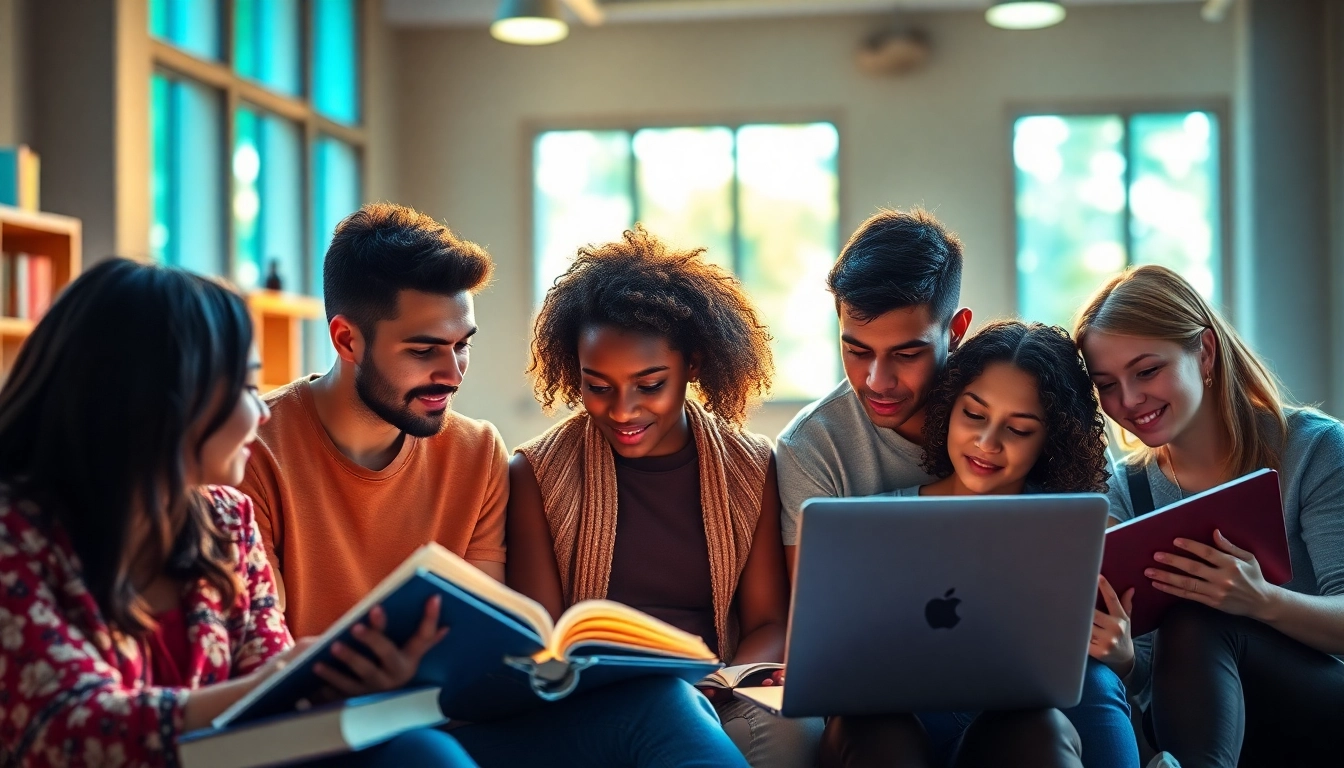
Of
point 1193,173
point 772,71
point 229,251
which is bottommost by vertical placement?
point 229,251

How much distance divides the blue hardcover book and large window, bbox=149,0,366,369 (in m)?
3.83

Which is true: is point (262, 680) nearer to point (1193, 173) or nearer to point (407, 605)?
point (407, 605)

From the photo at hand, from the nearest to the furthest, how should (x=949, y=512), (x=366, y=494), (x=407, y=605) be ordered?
(x=407, y=605) → (x=949, y=512) → (x=366, y=494)

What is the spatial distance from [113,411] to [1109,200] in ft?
22.5

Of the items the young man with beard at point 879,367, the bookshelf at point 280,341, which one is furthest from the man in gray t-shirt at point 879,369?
the bookshelf at point 280,341

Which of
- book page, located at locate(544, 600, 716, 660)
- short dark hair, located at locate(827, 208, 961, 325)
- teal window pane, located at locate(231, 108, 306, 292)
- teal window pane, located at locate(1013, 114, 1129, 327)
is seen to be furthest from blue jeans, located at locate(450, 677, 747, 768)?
teal window pane, located at locate(1013, 114, 1129, 327)

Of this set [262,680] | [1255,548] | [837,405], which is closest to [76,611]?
[262,680]

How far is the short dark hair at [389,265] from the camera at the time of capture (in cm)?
202

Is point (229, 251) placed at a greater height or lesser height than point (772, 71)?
lesser

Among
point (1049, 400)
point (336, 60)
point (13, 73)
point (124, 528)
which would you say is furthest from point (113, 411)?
point (336, 60)

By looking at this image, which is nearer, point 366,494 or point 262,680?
point 262,680

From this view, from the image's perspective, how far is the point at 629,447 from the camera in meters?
2.06

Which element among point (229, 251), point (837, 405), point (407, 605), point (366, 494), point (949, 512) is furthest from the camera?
point (229, 251)

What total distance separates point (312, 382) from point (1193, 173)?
6.34 meters
